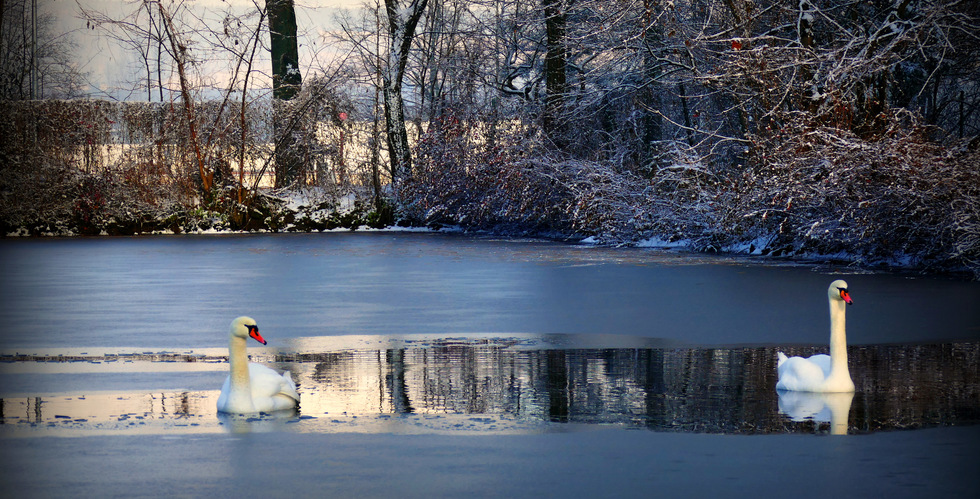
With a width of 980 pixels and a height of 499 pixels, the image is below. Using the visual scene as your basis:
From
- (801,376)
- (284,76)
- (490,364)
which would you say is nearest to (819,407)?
(801,376)

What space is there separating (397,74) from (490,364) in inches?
836

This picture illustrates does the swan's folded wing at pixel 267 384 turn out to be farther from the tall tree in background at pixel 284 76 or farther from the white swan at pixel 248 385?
the tall tree in background at pixel 284 76

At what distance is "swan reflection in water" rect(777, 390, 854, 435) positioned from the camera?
6.96 metres

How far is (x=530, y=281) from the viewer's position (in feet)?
51.5

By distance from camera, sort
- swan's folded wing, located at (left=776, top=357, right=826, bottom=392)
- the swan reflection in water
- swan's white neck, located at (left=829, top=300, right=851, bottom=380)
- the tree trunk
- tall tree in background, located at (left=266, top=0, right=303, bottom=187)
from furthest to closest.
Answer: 1. tall tree in background, located at (left=266, top=0, right=303, bottom=187)
2. the tree trunk
3. swan's folded wing, located at (left=776, top=357, right=826, bottom=392)
4. swan's white neck, located at (left=829, top=300, right=851, bottom=380)
5. the swan reflection in water

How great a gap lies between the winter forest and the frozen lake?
1.69 m

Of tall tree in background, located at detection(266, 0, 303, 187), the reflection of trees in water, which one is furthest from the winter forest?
the reflection of trees in water

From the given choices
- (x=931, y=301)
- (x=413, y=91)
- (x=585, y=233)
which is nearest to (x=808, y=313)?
(x=931, y=301)

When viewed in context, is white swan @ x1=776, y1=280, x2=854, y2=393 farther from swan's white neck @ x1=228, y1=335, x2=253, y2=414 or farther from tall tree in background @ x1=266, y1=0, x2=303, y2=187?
tall tree in background @ x1=266, y1=0, x2=303, y2=187

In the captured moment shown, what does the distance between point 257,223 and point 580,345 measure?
19.7 m

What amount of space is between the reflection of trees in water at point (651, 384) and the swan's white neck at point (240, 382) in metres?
0.88

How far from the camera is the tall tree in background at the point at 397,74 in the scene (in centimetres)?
2925

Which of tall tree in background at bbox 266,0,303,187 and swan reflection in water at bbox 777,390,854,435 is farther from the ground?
tall tree in background at bbox 266,0,303,187

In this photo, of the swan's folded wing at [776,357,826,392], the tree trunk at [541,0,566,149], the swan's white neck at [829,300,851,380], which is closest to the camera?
the swan's white neck at [829,300,851,380]
